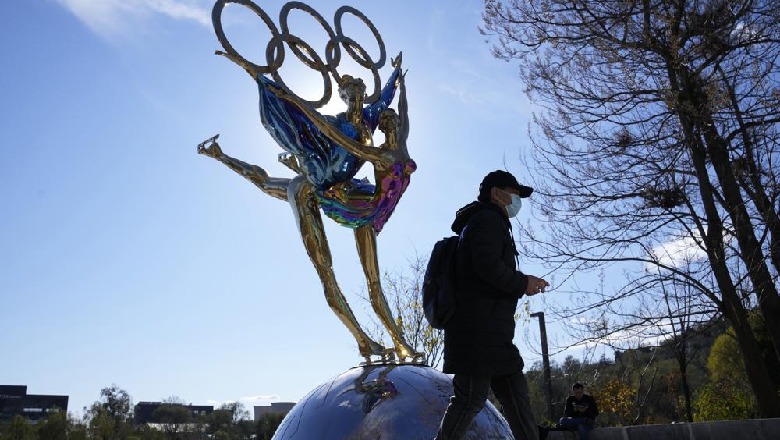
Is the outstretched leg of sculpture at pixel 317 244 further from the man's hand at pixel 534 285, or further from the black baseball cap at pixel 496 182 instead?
the man's hand at pixel 534 285

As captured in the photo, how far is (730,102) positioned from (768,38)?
1.14 meters

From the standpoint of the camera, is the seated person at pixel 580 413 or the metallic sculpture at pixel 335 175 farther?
the seated person at pixel 580 413

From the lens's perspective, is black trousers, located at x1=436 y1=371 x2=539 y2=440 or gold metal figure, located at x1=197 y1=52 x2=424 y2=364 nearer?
black trousers, located at x1=436 y1=371 x2=539 y2=440

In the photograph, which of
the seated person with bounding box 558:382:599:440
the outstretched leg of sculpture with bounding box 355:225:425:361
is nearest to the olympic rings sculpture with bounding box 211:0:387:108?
the outstretched leg of sculpture with bounding box 355:225:425:361

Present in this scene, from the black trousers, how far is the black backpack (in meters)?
0.26

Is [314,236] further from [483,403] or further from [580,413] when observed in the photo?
[580,413]

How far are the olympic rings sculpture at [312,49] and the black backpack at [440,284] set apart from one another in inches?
89.3

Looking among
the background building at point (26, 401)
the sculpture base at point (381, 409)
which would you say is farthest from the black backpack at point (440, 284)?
the background building at point (26, 401)

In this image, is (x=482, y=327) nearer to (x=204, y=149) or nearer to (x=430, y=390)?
(x=430, y=390)

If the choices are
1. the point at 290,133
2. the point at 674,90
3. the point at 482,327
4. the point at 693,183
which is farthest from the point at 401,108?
the point at 693,183

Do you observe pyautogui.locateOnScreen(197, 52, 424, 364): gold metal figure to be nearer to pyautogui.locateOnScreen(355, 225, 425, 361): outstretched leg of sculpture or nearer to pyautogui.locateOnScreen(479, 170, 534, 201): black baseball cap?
pyautogui.locateOnScreen(355, 225, 425, 361): outstretched leg of sculpture

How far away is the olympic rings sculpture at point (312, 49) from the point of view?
4922mm

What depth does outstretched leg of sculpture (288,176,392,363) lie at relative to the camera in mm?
4668

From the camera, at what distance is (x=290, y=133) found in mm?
4738
